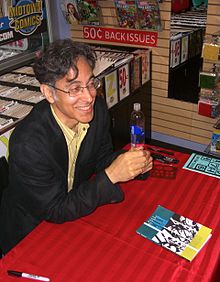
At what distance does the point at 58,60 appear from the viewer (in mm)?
1580

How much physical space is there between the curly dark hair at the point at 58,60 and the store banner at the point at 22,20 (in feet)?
5.97

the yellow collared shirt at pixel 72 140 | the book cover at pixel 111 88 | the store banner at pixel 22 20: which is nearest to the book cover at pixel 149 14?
the book cover at pixel 111 88

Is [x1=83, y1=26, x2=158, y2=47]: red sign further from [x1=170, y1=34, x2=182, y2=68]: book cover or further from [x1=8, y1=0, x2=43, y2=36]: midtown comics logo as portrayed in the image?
[x1=8, y1=0, x2=43, y2=36]: midtown comics logo

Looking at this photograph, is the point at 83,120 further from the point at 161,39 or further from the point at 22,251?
the point at 161,39

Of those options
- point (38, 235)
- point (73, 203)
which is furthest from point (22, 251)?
point (73, 203)

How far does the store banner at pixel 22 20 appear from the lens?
10.8 ft

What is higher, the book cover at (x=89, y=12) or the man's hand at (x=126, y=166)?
the book cover at (x=89, y=12)

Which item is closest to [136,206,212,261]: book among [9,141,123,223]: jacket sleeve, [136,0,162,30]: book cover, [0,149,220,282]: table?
[0,149,220,282]: table

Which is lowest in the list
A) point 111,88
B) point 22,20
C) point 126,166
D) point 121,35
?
point 111,88

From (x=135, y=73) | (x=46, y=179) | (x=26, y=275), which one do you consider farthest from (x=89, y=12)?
(x=26, y=275)

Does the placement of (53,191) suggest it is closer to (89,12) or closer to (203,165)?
(203,165)

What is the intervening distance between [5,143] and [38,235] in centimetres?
101

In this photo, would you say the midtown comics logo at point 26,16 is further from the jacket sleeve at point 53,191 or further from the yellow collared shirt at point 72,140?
the jacket sleeve at point 53,191

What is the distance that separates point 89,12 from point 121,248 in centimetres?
287
